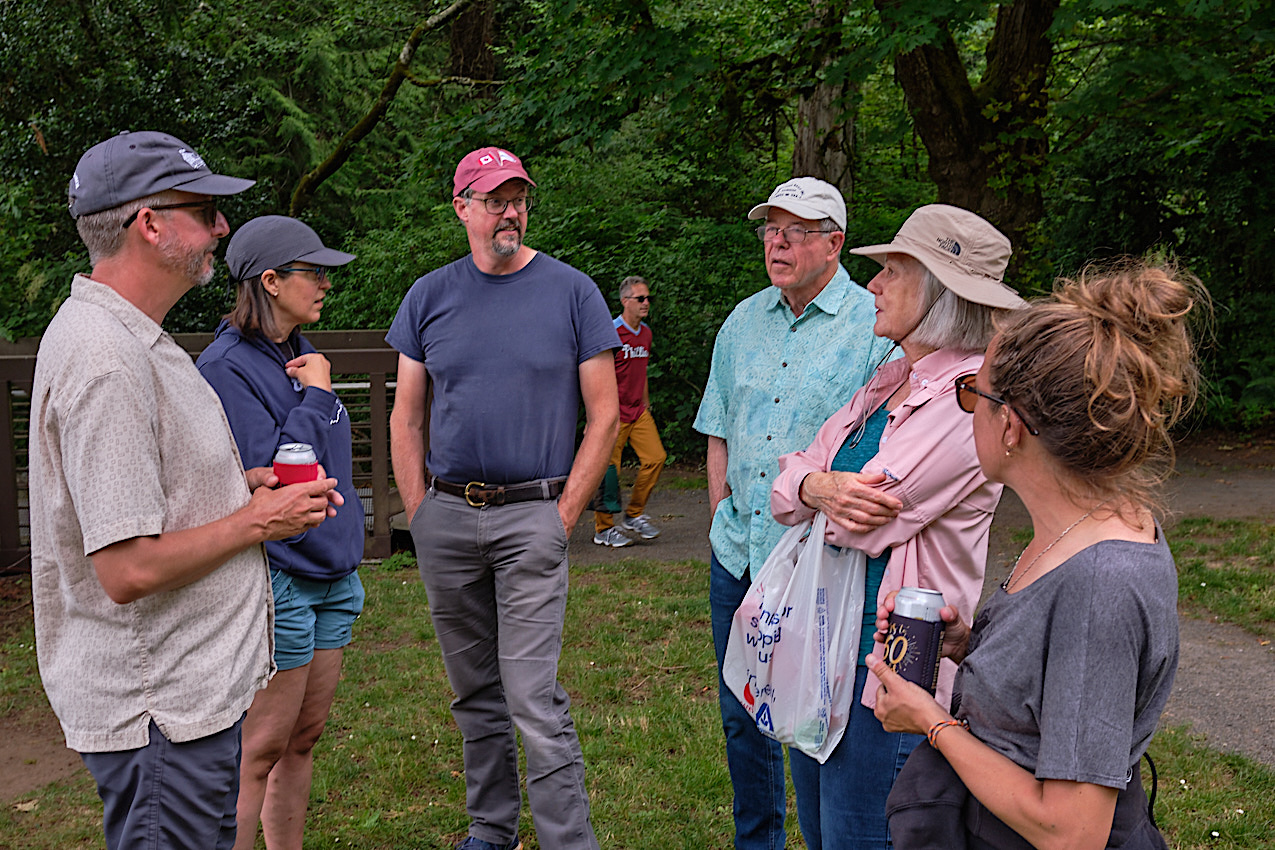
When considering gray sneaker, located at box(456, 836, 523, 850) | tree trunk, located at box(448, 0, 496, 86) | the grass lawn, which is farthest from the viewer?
tree trunk, located at box(448, 0, 496, 86)

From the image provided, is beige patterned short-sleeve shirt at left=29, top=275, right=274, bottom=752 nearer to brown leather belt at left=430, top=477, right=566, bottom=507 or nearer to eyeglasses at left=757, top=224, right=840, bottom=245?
brown leather belt at left=430, top=477, right=566, bottom=507

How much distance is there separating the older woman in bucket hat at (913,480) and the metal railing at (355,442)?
5939mm

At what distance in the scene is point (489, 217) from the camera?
12.1ft

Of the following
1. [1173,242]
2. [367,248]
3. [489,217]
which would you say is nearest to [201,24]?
[367,248]

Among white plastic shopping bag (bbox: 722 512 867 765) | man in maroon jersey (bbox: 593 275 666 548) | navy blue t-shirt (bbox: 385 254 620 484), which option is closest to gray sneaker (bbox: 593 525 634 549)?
man in maroon jersey (bbox: 593 275 666 548)

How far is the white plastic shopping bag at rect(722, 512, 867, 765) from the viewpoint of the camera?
254cm

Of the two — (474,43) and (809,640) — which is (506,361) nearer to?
(809,640)

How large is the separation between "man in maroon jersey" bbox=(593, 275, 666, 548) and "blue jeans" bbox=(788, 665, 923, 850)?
633 centimetres

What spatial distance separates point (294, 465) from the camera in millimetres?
2434

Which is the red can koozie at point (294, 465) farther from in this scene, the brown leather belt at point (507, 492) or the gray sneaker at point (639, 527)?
the gray sneaker at point (639, 527)

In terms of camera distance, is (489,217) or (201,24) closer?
(489,217)

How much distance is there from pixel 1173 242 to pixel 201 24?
1447 cm

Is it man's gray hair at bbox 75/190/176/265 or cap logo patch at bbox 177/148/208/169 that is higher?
cap logo patch at bbox 177/148/208/169

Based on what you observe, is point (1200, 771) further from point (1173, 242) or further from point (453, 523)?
point (1173, 242)
